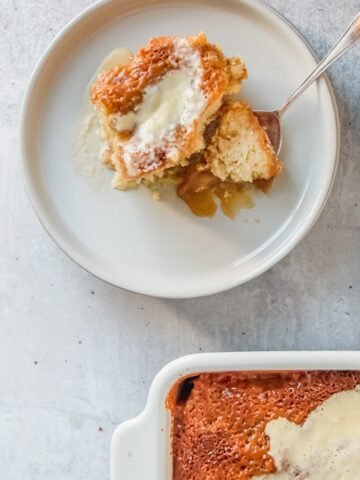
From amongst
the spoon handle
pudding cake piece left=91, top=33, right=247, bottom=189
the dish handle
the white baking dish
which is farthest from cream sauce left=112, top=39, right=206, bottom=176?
the dish handle

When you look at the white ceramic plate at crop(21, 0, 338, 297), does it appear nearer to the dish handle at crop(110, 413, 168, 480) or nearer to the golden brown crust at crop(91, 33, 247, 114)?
the golden brown crust at crop(91, 33, 247, 114)

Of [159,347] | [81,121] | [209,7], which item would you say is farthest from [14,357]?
[209,7]

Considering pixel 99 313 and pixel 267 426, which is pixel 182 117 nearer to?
pixel 99 313

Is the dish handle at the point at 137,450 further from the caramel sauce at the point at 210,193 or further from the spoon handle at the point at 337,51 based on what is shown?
the spoon handle at the point at 337,51

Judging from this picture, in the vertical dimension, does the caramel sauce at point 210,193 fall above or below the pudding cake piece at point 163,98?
below

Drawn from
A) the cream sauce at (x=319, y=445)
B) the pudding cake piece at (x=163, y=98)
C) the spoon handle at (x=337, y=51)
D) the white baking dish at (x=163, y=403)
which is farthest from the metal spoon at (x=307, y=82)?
the cream sauce at (x=319, y=445)

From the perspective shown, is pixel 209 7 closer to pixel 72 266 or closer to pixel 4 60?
pixel 4 60

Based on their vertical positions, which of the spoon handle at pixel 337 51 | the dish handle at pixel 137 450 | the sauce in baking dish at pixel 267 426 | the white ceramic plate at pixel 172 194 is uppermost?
the spoon handle at pixel 337 51

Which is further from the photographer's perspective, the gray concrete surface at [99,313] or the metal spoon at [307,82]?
the gray concrete surface at [99,313]
